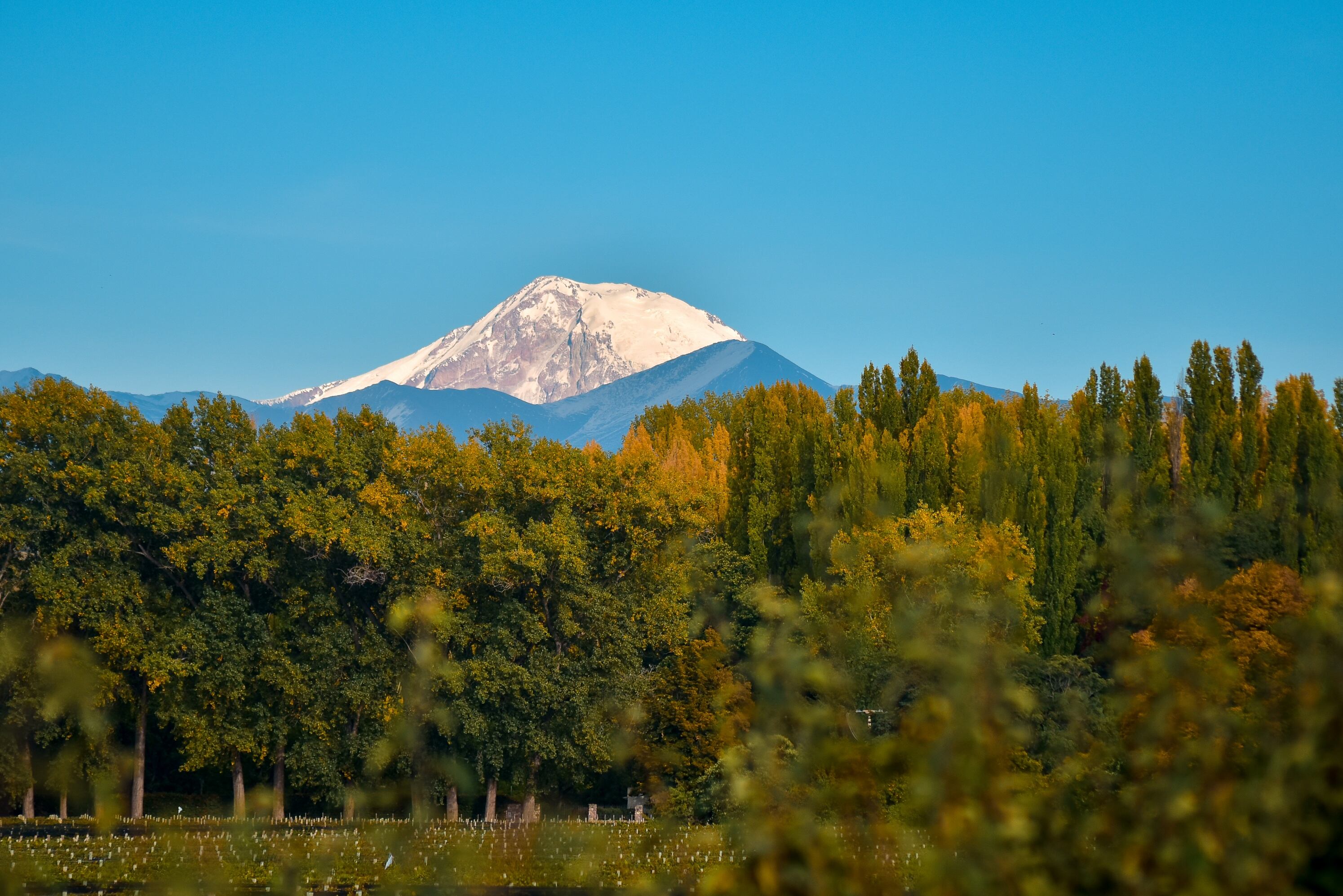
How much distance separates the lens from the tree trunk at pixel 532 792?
3653 centimetres

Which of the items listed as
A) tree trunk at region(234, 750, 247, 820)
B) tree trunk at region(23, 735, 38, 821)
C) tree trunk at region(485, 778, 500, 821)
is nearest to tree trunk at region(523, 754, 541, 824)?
tree trunk at region(485, 778, 500, 821)

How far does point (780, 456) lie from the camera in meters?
56.0

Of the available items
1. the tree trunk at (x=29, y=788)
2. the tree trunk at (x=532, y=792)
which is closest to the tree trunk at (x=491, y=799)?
the tree trunk at (x=532, y=792)

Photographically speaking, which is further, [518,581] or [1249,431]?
[1249,431]

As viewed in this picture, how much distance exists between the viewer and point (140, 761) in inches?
1403

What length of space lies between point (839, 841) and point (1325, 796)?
1383mm

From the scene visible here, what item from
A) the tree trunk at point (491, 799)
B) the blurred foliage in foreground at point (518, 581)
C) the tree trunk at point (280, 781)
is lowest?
the tree trunk at point (491, 799)

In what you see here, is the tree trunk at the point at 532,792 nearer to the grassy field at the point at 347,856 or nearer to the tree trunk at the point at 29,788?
the grassy field at the point at 347,856

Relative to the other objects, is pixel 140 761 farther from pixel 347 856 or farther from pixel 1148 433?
pixel 1148 433

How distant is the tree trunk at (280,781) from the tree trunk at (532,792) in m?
7.37

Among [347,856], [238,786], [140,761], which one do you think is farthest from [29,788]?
[347,856]

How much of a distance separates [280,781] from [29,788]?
7.40 m

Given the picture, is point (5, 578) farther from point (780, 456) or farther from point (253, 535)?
point (780, 456)

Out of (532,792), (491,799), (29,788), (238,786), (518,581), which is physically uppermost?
(518,581)
